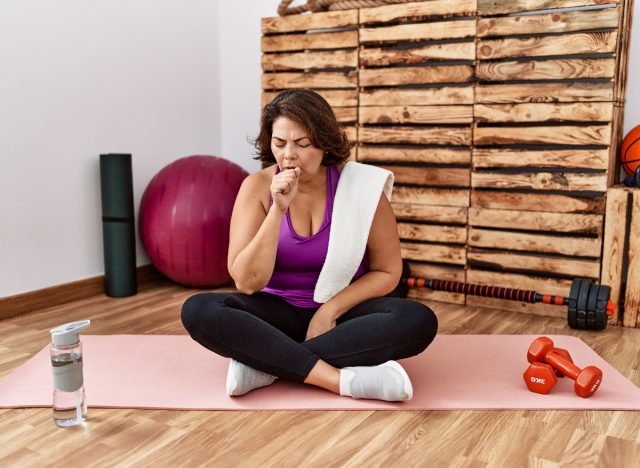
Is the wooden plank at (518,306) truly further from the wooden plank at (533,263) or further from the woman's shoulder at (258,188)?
the woman's shoulder at (258,188)

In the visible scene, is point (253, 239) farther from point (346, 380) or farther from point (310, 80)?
point (310, 80)

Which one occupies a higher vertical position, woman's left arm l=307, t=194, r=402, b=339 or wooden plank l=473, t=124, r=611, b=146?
wooden plank l=473, t=124, r=611, b=146

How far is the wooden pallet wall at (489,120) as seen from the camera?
264 cm

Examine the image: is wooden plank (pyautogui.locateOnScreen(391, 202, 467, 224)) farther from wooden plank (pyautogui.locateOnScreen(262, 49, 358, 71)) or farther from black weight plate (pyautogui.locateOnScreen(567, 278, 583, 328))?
wooden plank (pyautogui.locateOnScreen(262, 49, 358, 71))

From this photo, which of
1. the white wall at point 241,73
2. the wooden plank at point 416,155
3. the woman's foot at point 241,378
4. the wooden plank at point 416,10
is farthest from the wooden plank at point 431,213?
the woman's foot at point 241,378

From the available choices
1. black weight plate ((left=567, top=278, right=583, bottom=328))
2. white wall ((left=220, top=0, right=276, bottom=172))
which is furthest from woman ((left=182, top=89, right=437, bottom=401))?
white wall ((left=220, top=0, right=276, bottom=172))

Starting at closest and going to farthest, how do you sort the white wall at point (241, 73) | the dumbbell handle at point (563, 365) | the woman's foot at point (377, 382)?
the woman's foot at point (377, 382) < the dumbbell handle at point (563, 365) < the white wall at point (241, 73)

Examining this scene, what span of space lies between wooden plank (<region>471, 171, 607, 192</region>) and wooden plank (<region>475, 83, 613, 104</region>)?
1.03 feet

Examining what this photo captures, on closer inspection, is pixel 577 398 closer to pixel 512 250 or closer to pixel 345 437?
pixel 345 437

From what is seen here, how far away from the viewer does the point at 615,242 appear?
2.59 meters

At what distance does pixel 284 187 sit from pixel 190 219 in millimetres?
1374

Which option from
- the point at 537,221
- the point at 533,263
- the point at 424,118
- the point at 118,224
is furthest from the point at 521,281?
the point at 118,224

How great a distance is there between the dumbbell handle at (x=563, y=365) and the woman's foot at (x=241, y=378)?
33.5 inches

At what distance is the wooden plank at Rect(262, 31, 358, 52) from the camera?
10.4 feet
